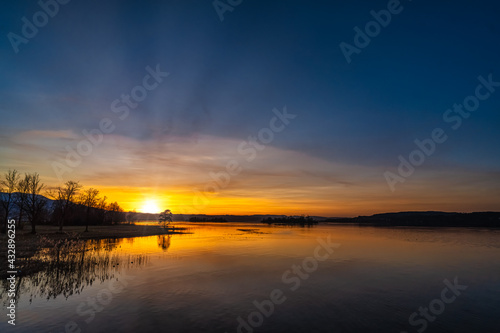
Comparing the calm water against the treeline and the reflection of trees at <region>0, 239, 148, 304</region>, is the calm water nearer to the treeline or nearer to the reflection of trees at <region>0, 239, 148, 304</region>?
the reflection of trees at <region>0, 239, 148, 304</region>

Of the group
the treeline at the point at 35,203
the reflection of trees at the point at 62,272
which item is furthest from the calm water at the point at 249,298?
the treeline at the point at 35,203

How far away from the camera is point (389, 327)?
17.0m

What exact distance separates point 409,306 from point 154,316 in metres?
20.5

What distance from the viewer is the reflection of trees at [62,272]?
858 inches

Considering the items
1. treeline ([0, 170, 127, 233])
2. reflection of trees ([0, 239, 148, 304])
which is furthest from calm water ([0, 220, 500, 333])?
treeline ([0, 170, 127, 233])

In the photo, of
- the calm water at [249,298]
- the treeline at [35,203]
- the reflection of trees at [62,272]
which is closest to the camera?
the calm water at [249,298]

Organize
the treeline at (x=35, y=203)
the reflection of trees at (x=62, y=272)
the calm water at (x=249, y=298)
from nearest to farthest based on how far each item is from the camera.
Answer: the calm water at (x=249, y=298), the reflection of trees at (x=62, y=272), the treeline at (x=35, y=203)

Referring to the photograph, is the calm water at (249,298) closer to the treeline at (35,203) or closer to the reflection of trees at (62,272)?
the reflection of trees at (62,272)

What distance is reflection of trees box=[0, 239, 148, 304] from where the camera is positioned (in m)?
21.8

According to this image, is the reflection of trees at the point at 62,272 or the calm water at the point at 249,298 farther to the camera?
the reflection of trees at the point at 62,272

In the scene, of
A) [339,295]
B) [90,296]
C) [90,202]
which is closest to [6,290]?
[90,296]

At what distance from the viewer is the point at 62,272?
27375mm

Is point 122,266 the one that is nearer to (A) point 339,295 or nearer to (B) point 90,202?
(A) point 339,295

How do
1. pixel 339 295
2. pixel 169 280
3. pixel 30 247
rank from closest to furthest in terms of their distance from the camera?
pixel 339 295 < pixel 169 280 < pixel 30 247
